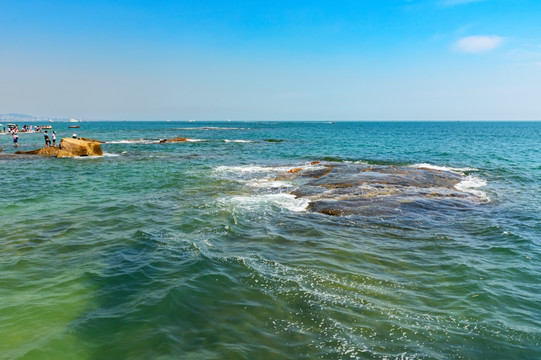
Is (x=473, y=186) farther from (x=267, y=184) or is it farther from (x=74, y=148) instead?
(x=74, y=148)

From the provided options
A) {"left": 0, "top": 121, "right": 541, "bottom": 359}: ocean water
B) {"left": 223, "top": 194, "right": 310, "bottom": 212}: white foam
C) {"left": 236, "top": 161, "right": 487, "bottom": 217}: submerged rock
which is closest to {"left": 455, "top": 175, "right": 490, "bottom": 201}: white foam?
{"left": 236, "top": 161, "right": 487, "bottom": 217}: submerged rock

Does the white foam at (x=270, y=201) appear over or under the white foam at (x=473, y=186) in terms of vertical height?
under

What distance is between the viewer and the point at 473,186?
21938 millimetres

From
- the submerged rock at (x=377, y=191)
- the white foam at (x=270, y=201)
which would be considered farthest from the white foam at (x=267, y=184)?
the white foam at (x=270, y=201)

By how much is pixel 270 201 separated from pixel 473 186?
14229 millimetres

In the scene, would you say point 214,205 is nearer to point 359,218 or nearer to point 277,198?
point 277,198

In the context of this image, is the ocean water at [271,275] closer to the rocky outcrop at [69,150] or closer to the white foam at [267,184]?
the white foam at [267,184]

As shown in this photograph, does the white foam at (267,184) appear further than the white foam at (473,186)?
Yes

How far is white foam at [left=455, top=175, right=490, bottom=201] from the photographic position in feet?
63.0

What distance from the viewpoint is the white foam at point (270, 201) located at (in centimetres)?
1620

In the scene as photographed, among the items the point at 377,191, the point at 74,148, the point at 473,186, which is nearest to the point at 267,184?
the point at 377,191

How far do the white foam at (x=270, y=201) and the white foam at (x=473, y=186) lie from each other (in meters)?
10.2

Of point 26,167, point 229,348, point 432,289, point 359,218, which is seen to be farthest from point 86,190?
point 432,289

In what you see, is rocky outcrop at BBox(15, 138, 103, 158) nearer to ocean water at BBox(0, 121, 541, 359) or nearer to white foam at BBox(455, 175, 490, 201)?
ocean water at BBox(0, 121, 541, 359)
